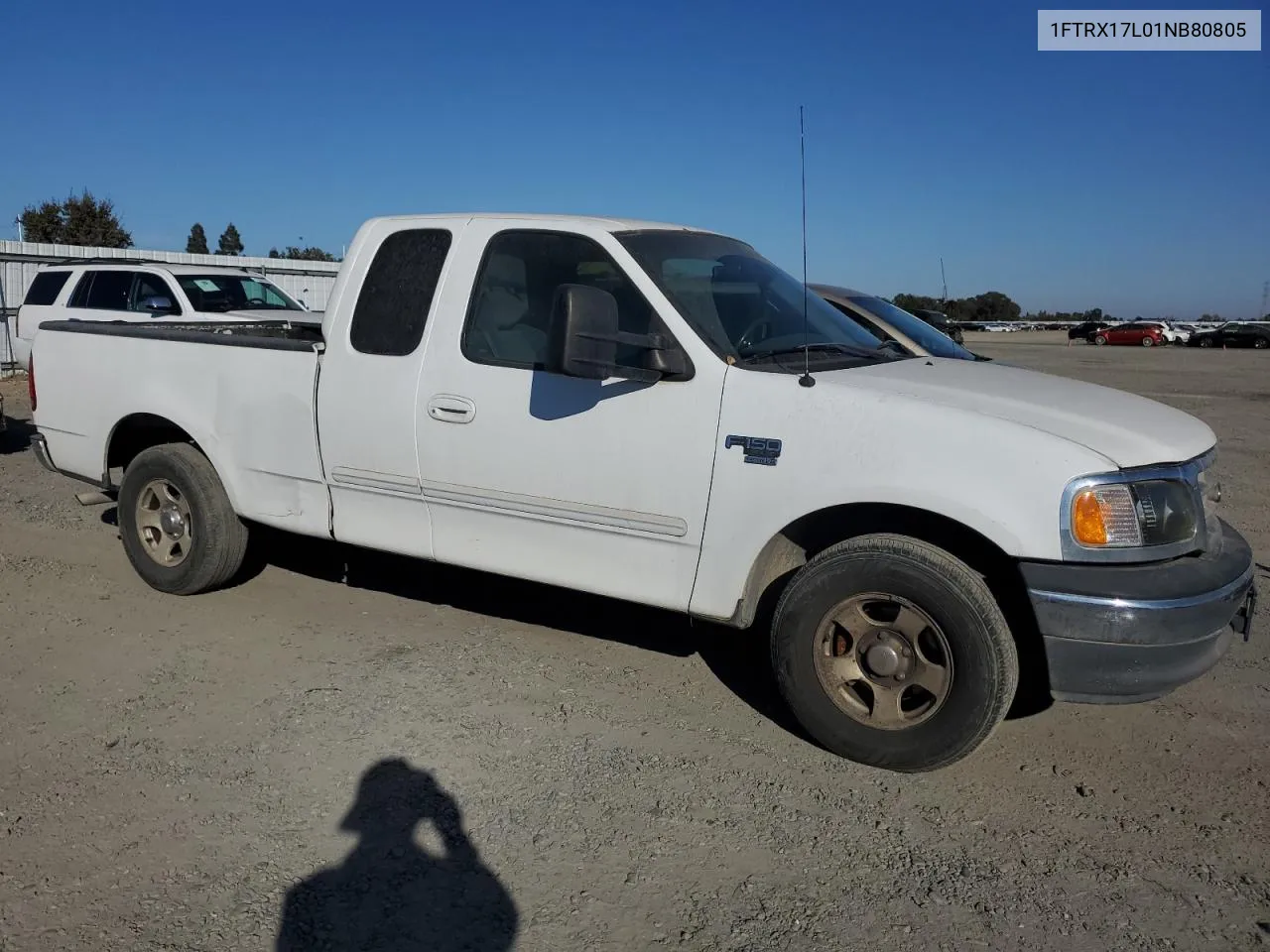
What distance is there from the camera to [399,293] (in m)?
5.01

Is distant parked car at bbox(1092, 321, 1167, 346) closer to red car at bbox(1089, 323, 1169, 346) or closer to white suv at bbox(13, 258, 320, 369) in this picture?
red car at bbox(1089, 323, 1169, 346)

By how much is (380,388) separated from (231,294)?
9929 millimetres

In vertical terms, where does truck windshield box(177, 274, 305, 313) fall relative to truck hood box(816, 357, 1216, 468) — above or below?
above

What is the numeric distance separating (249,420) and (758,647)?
2.74 meters

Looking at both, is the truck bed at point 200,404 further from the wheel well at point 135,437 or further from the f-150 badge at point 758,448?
the f-150 badge at point 758,448

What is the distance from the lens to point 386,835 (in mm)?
3523

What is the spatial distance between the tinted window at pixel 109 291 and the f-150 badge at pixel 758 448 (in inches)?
455

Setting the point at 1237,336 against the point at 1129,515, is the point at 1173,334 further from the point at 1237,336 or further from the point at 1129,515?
the point at 1129,515

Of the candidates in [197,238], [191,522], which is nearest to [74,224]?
[197,238]

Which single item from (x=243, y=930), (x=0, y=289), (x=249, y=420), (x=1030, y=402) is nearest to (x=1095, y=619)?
(x=1030, y=402)

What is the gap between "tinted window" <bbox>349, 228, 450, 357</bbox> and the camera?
16.1 ft

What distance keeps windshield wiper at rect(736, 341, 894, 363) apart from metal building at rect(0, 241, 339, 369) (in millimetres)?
13504

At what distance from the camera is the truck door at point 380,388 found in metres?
4.87

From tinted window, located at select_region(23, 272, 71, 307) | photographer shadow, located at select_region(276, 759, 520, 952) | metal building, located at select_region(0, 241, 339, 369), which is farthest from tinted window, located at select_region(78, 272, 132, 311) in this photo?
photographer shadow, located at select_region(276, 759, 520, 952)
